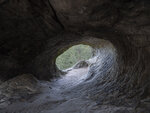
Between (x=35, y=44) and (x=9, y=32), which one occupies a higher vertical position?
(x=9, y=32)

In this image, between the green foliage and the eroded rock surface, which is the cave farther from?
the green foliage

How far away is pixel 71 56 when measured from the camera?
19.7 metres

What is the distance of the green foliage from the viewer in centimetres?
1928

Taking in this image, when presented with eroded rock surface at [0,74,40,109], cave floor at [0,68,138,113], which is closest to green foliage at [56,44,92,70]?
eroded rock surface at [0,74,40,109]

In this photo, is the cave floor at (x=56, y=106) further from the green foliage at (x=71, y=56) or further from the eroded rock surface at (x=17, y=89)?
the green foliage at (x=71, y=56)

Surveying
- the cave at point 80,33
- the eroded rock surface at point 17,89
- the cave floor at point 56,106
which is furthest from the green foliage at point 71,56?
the cave floor at point 56,106

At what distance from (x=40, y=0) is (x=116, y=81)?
2.89 metres

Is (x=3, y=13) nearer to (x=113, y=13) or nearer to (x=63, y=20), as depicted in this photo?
(x=63, y=20)

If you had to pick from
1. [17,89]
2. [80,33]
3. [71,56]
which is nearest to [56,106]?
[17,89]

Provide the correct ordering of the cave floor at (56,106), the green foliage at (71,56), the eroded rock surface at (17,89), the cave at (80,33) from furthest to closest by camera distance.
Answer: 1. the green foliage at (71,56)
2. the eroded rock surface at (17,89)
3. the cave floor at (56,106)
4. the cave at (80,33)

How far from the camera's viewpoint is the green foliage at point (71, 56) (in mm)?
19281

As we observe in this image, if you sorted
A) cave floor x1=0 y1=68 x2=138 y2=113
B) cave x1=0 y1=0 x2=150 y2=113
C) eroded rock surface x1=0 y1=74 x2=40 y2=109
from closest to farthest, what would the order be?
cave x1=0 y1=0 x2=150 y2=113 < cave floor x1=0 y1=68 x2=138 y2=113 < eroded rock surface x1=0 y1=74 x2=40 y2=109

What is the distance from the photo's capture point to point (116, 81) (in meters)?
3.87

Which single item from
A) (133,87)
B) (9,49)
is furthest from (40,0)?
(133,87)
